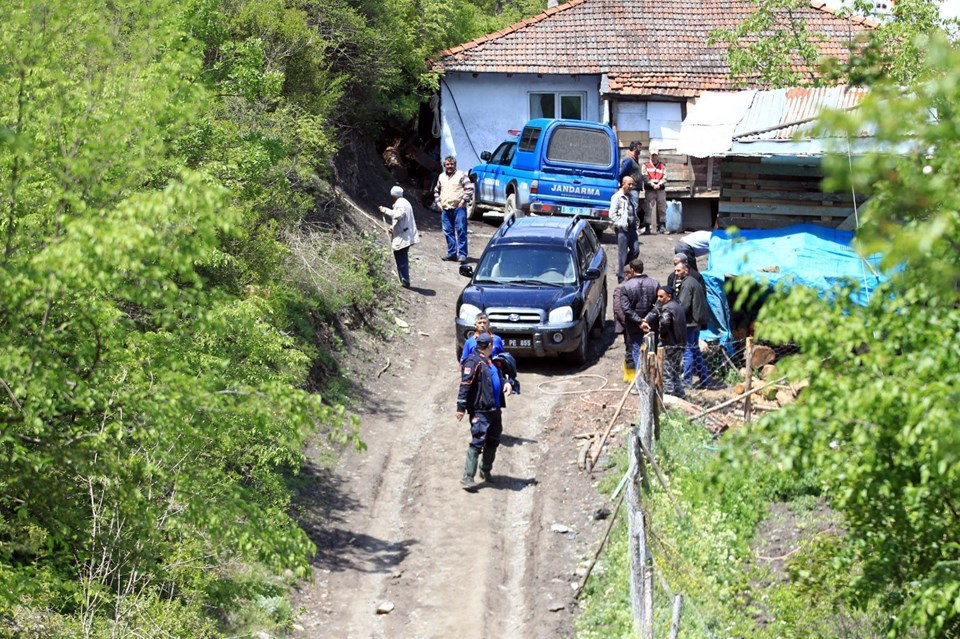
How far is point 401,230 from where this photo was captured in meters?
20.3

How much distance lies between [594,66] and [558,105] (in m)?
1.46

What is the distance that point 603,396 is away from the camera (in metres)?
15.9

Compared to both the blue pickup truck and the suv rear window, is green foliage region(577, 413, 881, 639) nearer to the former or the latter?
the blue pickup truck

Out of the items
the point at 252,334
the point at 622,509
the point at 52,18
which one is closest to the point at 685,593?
the point at 622,509

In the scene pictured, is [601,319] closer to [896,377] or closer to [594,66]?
[594,66]

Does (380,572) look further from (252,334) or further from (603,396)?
(603,396)

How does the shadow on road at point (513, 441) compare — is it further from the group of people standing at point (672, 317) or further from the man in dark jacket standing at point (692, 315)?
the man in dark jacket standing at point (692, 315)

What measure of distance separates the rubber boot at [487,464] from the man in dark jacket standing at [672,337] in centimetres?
238

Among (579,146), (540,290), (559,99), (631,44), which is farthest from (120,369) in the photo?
(631,44)

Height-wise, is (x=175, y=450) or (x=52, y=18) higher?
(x=52, y=18)

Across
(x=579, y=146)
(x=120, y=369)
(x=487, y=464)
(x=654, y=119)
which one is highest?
(x=120, y=369)

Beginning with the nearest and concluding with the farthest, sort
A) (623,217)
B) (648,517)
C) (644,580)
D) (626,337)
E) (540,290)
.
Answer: (644,580) → (648,517) → (626,337) → (540,290) → (623,217)

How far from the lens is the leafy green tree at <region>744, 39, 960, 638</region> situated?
4.94 meters

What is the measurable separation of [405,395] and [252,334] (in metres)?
6.53
